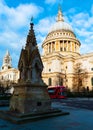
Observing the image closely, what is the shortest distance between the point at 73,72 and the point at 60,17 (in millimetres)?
40982

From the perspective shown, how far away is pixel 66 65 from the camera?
72.1 m

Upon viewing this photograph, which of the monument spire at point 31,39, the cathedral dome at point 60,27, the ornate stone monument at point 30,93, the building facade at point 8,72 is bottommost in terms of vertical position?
the ornate stone monument at point 30,93

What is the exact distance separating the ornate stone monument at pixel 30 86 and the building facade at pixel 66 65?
5184 cm

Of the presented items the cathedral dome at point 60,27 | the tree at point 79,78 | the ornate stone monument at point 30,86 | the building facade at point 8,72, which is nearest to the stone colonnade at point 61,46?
the cathedral dome at point 60,27

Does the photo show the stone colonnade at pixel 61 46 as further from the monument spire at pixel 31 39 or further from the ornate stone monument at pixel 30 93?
the ornate stone monument at pixel 30 93

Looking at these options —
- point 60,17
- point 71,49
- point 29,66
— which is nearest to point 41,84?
point 29,66

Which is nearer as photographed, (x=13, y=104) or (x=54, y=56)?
(x=13, y=104)

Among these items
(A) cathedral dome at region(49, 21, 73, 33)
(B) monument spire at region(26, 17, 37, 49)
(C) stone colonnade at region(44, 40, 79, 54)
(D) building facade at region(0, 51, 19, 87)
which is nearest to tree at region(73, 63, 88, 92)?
(C) stone colonnade at region(44, 40, 79, 54)

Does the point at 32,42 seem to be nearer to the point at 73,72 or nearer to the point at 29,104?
the point at 29,104

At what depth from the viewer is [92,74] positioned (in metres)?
66.2

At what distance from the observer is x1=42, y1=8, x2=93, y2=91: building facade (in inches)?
2596

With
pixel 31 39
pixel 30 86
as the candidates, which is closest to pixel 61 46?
pixel 31 39

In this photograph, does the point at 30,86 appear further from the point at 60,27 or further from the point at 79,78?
the point at 60,27

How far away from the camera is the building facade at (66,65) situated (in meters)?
65.9
